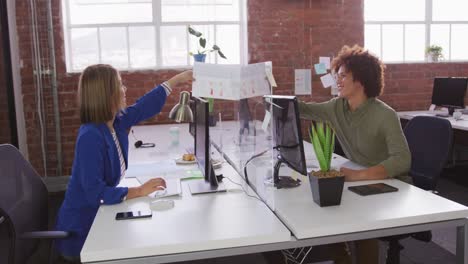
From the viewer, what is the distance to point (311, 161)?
8.92 ft

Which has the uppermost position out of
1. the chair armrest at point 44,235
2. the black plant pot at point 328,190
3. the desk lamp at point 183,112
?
the desk lamp at point 183,112

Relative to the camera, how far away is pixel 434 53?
5383 mm

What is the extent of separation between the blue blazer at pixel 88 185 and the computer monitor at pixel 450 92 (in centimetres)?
393

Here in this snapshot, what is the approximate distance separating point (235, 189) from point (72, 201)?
73 centimetres

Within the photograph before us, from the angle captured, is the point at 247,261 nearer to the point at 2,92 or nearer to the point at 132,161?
the point at 132,161

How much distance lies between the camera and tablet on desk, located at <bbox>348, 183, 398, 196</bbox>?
6.51 feet

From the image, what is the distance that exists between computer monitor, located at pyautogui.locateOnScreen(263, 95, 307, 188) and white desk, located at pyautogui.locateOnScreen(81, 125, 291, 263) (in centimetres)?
25

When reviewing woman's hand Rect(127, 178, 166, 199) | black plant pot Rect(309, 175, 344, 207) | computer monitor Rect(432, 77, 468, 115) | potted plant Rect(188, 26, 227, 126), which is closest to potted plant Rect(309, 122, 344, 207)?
black plant pot Rect(309, 175, 344, 207)

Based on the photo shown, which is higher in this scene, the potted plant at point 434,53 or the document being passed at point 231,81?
the potted plant at point 434,53

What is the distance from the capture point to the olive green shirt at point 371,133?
2.25 m

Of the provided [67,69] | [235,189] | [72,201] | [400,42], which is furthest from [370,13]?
[72,201]

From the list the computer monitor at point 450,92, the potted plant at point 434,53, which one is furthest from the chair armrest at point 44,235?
the potted plant at point 434,53

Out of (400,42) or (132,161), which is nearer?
(132,161)

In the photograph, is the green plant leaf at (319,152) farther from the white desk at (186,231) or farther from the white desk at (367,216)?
the white desk at (186,231)
